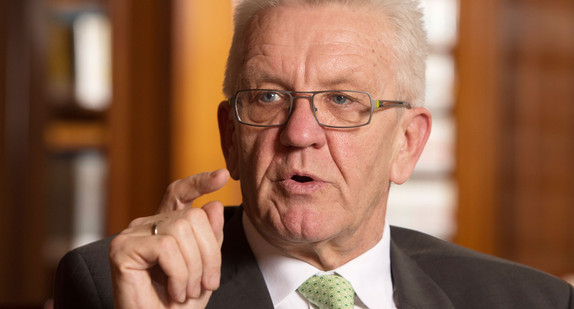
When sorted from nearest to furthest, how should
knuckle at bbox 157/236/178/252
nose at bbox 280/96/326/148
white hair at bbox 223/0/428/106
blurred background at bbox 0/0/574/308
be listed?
knuckle at bbox 157/236/178/252, nose at bbox 280/96/326/148, white hair at bbox 223/0/428/106, blurred background at bbox 0/0/574/308

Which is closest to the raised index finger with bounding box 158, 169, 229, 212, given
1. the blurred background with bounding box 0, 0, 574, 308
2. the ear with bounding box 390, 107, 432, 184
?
the ear with bounding box 390, 107, 432, 184

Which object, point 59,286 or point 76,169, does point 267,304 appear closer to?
point 59,286

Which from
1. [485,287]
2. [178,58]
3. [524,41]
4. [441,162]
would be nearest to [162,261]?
[485,287]

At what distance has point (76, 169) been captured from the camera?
129 inches

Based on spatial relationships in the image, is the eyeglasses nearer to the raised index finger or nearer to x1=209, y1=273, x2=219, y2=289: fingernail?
the raised index finger

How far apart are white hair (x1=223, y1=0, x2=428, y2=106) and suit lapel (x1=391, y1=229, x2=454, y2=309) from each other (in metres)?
0.39

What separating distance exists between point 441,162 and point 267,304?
10.0ft

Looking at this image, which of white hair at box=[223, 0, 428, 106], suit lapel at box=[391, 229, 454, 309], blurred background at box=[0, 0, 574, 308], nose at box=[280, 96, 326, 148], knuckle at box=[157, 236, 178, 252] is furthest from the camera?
blurred background at box=[0, 0, 574, 308]

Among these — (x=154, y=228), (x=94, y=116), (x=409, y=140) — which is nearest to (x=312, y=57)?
(x=409, y=140)

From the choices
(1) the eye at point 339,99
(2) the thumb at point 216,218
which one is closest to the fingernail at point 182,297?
(2) the thumb at point 216,218

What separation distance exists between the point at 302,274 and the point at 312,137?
1.03 ft

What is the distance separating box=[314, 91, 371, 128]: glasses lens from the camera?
4.66ft

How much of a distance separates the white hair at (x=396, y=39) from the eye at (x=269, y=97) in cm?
Answer: 9

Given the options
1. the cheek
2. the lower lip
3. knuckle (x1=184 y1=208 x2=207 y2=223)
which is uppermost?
the cheek
